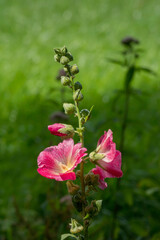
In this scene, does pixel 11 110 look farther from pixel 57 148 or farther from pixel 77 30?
pixel 57 148

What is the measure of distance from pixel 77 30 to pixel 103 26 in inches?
19.3

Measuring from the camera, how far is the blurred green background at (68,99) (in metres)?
2.22

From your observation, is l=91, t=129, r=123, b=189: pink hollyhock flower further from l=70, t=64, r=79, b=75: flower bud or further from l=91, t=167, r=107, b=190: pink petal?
l=70, t=64, r=79, b=75: flower bud

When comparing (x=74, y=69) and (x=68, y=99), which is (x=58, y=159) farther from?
(x=68, y=99)

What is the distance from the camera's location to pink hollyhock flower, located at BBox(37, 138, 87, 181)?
3.30ft

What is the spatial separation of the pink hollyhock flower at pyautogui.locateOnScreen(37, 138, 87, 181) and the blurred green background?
0.86 m

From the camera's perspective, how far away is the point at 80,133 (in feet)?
3.34

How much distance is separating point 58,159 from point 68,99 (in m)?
1.36

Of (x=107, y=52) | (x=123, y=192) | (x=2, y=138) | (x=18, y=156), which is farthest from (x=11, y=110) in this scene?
(x=123, y=192)

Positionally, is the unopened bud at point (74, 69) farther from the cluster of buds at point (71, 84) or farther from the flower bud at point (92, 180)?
the flower bud at point (92, 180)

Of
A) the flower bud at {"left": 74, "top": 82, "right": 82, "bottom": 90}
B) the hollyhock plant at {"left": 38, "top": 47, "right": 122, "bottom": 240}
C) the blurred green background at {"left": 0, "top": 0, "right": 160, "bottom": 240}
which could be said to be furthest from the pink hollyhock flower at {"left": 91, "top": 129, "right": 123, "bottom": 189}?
the blurred green background at {"left": 0, "top": 0, "right": 160, "bottom": 240}

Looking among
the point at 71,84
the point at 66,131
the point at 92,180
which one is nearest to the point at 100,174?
the point at 92,180

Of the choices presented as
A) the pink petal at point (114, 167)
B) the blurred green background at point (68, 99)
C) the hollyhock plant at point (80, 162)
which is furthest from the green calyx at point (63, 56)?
the blurred green background at point (68, 99)

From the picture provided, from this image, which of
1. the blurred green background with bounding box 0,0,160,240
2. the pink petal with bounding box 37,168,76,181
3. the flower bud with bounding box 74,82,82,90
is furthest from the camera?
the blurred green background with bounding box 0,0,160,240
